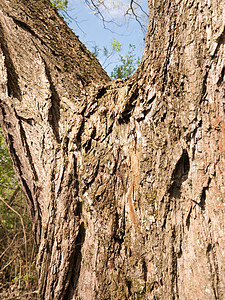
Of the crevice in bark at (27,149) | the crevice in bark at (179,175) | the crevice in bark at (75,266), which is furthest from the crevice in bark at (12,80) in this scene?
the crevice in bark at (179,175)

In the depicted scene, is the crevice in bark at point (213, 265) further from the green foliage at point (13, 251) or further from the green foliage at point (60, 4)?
the green foliage at point (60, 4)

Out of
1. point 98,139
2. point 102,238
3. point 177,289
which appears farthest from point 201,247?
point 98,139

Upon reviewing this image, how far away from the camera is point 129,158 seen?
1.53 meters

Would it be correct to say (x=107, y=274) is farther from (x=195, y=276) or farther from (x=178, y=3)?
(x=178, y=3)

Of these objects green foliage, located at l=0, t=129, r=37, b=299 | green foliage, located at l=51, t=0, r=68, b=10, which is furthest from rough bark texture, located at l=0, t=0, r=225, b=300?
green foliage, located at l=51, t=0, r=68, b=10

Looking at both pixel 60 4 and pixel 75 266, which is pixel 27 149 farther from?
pixel 60 4

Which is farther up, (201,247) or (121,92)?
(121,92)

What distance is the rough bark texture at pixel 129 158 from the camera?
49.6 inches

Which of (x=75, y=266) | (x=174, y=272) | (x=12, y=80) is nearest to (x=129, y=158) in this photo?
(x=174, y=272)

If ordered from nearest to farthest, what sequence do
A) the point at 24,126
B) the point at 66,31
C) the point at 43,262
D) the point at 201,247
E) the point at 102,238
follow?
1. the point at 201,247
2. the point at 102,238
3. the point at 43,262
4. the point at 24,126
5. the point at 66,31

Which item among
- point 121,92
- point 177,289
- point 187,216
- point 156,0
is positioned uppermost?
point 156,0

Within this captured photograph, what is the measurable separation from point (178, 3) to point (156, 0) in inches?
8.7

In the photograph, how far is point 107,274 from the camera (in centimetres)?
145

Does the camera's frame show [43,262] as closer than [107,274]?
No
